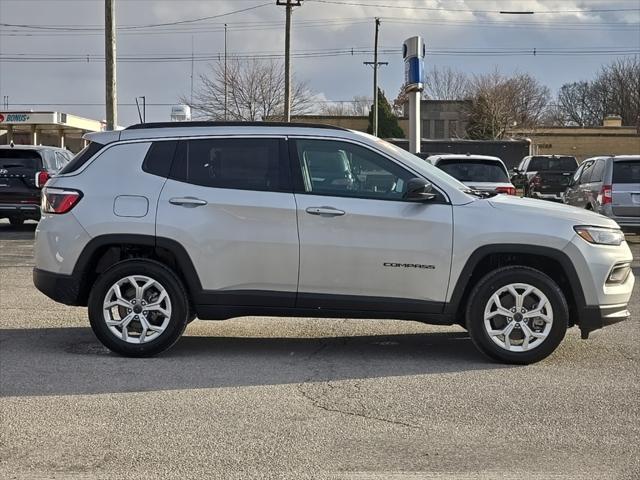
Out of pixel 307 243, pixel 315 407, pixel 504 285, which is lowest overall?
pixel 315 407

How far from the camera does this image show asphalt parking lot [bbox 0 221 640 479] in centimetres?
413

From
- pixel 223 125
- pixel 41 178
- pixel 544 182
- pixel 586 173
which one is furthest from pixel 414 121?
pixel 223 125

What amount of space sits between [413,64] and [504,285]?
1345 cm

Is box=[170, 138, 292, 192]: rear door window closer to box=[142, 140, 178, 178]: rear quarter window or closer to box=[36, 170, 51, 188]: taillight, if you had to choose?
box=[142, 140, 178, 178]: rear quarter window

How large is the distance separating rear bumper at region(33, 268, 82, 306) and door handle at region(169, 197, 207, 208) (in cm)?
104

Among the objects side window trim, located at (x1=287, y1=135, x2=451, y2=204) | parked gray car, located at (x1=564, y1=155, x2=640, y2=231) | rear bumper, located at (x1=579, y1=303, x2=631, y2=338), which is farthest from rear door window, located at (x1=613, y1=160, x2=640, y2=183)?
side window trim, located at (x1=287, y1=135, x2=451, y2=204)

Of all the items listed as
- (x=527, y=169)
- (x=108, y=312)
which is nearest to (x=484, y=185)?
(x=108, y=312)

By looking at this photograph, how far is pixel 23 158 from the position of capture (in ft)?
55.1

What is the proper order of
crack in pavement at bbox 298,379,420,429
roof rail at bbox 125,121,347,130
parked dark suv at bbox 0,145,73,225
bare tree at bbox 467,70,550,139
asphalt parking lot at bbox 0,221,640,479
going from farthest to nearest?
1. bare tree at bbox 467,70,550,139
2. parked dark suv at bbox 0,145,73,225
3. roof rail at bbox 125,121,347,130
4. crack in pavement at bbox 298,379,420,429
5. asphalt parking lot at bbox 0,221,640,479

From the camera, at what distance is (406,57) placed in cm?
1947

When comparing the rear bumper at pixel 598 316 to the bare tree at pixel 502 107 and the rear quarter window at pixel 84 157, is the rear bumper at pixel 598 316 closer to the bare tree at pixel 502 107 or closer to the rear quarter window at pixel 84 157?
the rear quarter window at pixel 84 157

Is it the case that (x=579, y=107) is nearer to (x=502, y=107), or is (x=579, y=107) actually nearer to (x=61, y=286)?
(x=502, y=107)

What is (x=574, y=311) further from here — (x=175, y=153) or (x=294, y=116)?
(x=294, y=116)

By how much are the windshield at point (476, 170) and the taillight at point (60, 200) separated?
9252mm
